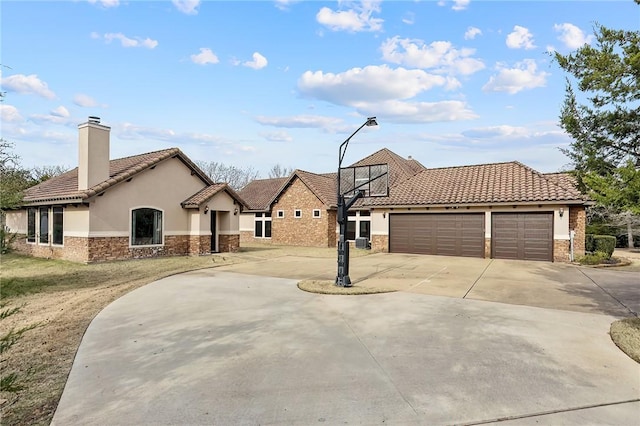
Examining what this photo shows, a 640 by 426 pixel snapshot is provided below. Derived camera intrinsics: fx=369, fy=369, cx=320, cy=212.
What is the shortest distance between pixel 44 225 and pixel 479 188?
21522 mm

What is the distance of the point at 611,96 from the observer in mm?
6855

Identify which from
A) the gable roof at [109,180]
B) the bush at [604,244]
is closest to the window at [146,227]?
the gable roof at [109,180]

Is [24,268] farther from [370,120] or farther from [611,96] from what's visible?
[611,96]

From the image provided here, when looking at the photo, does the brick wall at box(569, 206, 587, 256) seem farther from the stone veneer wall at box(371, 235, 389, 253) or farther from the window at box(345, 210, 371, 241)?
the window at box(345, 210, 371, 241)

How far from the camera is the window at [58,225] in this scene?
16.3m

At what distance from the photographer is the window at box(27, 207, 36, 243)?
60.0ft

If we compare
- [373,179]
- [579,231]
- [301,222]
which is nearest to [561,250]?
[579,231]

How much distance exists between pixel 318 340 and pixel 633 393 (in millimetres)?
3762

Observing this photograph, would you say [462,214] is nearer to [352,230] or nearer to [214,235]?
[352,230]

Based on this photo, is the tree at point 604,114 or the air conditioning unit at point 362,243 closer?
the tree at point 604,114

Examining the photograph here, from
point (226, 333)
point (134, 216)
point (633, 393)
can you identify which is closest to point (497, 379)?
point (633, 393)

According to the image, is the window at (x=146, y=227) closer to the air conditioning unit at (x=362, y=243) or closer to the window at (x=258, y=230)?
the air conditioning unit at (x=362, y=243)

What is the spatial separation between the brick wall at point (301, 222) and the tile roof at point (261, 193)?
1307 millimetres

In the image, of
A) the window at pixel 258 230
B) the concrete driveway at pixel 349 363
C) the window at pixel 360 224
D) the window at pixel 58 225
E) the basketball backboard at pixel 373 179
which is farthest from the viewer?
the window at pixel 258 230
